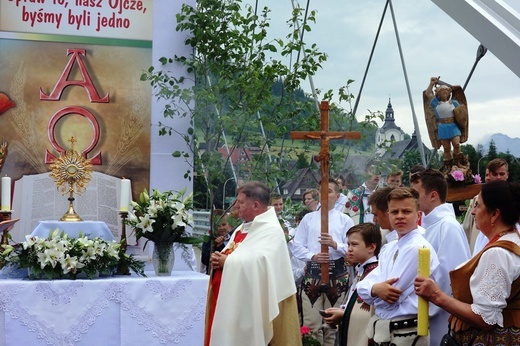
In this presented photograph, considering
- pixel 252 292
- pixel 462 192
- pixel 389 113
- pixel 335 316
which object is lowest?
pixel 335 316

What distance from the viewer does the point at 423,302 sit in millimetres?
4215

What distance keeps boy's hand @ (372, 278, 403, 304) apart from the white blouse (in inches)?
24.3

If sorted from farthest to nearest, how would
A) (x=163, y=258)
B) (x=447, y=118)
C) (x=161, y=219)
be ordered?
(x=447, y=118) → (x=163, y=258) → (x=161, y=219)

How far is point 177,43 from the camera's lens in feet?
30.4

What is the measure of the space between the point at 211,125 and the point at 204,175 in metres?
0.55

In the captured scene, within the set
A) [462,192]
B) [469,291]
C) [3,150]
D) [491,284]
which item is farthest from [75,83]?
[491,284]

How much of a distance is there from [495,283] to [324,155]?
3841mm

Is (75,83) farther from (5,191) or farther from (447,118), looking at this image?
(447,118)

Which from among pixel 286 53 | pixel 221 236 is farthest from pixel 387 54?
pixel 221 236

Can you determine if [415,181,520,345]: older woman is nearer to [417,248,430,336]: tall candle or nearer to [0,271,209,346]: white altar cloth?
[417,248,430,336]: tall candle


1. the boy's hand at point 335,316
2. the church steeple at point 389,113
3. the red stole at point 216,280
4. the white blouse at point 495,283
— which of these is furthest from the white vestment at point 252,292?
the church steeple at point 389,113

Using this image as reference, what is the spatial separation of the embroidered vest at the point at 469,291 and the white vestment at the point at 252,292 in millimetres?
1516

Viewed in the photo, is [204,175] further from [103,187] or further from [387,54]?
[387,54]

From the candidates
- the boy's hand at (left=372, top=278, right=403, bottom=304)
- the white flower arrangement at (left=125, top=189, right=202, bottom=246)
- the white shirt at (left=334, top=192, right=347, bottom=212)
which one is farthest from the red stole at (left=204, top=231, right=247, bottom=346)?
the white shirt at (left=334, top=192, right=347, bottom=212)
